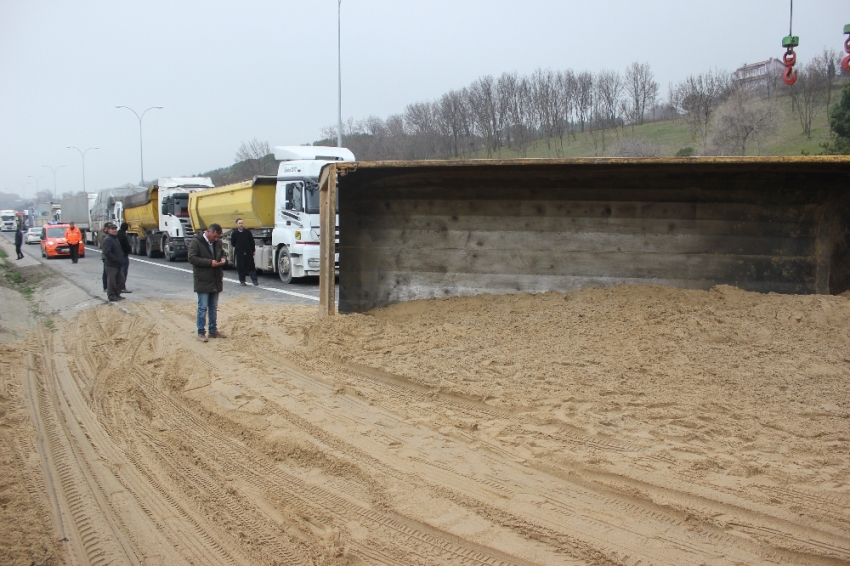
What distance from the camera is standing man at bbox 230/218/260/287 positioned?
1702cm

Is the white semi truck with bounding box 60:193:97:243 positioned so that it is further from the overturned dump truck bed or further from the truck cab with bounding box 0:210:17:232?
the truck cab with bounding box 0:210:17:232

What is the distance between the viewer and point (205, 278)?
909 cm

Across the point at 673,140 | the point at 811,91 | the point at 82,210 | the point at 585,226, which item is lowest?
the point at 585,226

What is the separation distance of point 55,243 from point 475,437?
31771 millimetres

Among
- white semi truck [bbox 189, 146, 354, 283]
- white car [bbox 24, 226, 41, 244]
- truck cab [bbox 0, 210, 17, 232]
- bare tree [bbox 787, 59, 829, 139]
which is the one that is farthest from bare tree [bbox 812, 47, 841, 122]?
→ truck cab [bbox 0, 210, 17, 232]

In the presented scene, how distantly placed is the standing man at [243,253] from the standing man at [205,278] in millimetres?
7749

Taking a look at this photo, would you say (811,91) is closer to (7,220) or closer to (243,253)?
(243,253)

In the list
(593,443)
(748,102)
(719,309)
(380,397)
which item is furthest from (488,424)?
(748,102)

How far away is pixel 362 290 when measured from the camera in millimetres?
9375

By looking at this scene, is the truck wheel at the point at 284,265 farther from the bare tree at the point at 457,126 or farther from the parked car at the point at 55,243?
the bare tree at the point at 457,126

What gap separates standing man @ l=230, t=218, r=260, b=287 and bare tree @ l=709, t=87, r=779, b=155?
831 inches

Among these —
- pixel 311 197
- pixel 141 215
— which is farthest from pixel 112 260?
pixel 141 215

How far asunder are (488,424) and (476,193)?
4357 mm

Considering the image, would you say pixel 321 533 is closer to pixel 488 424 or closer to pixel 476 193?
pixel 488 424
